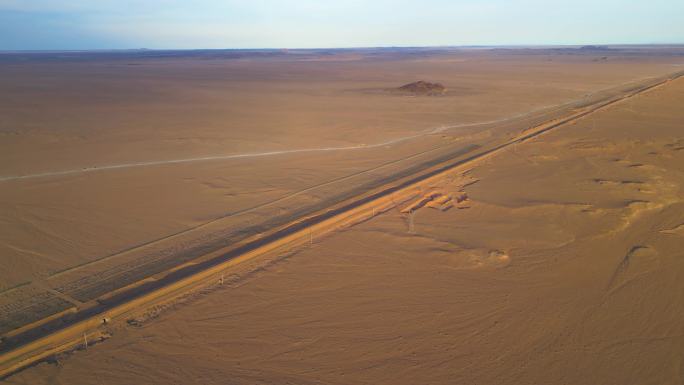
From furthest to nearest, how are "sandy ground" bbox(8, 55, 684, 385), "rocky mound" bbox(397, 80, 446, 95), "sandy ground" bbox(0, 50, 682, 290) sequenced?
"rocky mound" bbox(397, 80, 446, 95) → "sandy ground" bbox(0, 50, 682, 290) → "sandy ground" bbox(8, 55, 684, 385)

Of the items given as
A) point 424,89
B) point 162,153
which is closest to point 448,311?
point 162,153

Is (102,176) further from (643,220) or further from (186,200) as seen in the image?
(643,220)

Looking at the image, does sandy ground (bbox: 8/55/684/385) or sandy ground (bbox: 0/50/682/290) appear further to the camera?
sandy ground (bbox: 0/50/682/290)

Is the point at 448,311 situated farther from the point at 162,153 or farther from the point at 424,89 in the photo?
the point at 424,89

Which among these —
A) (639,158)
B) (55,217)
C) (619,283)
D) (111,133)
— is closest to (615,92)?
(639,158)

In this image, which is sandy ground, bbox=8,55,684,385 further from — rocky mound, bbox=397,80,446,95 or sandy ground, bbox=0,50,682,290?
rocky mound, bbox=397,80,446,95

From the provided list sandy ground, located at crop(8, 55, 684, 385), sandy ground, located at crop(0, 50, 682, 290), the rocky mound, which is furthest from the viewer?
the rocky mound

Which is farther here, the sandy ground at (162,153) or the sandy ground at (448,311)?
the sandy ground at (162,153)

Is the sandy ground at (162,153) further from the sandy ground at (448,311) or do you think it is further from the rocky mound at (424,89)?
the sandy ground at (448,311)

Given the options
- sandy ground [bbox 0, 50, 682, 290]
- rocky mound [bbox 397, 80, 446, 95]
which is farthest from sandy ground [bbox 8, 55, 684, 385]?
rocky mound [bbox 397, 80, 446, 95]

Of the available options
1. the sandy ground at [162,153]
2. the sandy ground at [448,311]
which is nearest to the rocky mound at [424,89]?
the sandy ground at [162,153]
